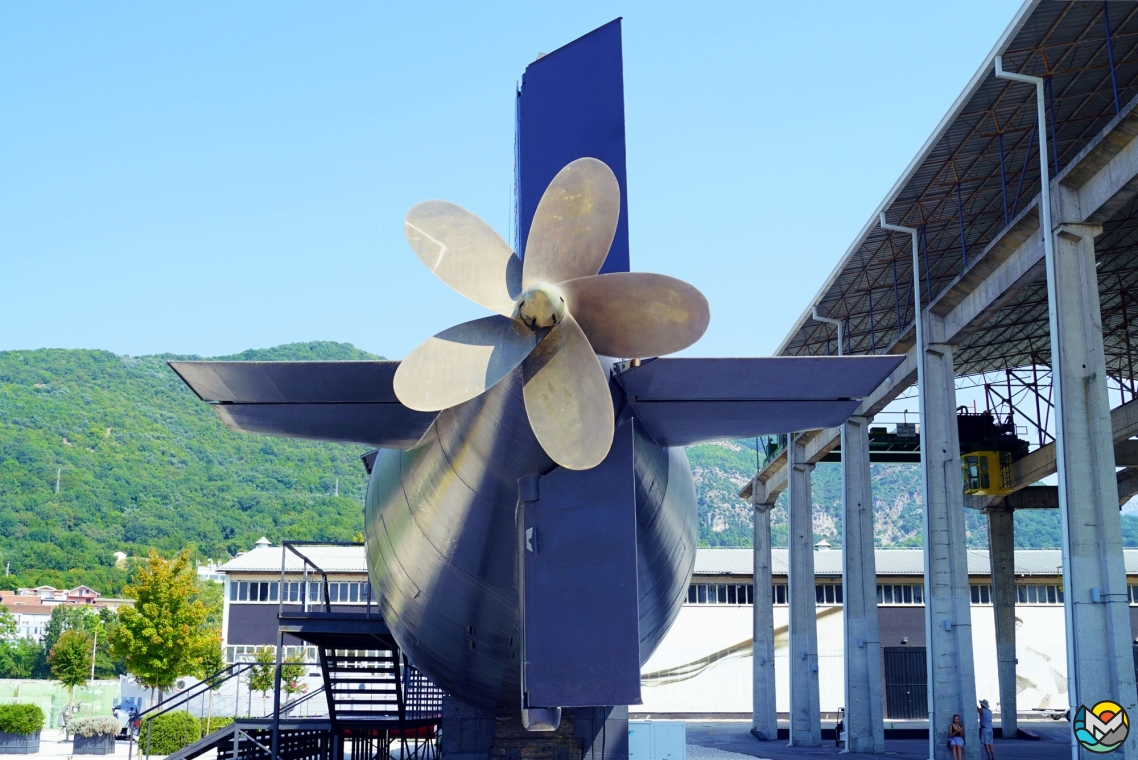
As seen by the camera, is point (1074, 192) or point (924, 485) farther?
point (924, 485)

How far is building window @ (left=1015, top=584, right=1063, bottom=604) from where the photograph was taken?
63.0 m

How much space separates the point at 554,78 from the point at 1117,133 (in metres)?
14.5

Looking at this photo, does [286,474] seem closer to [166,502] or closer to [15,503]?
[166,502]

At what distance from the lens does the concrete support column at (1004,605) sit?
43094mm

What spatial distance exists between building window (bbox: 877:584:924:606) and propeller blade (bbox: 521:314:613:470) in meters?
59.9

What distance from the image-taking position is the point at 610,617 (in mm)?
7219

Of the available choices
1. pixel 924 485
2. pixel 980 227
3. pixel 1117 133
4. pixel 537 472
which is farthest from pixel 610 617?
pixel 980 227

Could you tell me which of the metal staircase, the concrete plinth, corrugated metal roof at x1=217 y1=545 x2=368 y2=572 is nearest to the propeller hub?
the concrete plinth

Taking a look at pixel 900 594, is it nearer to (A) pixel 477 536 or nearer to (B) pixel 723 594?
(B) pixel 723 594

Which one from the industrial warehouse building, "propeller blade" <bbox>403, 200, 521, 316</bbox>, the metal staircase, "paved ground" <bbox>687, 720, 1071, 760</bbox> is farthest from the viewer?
the industrial warehouse building

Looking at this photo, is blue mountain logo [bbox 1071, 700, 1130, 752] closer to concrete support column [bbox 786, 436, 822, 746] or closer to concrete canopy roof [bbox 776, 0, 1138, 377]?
concrete canopy roof [bbox 776, 0, 1138, 377]

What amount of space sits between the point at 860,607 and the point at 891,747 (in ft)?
26.9

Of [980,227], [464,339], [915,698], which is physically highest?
[980,227]

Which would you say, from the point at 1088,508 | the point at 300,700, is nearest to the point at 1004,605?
the point at 1088,508
